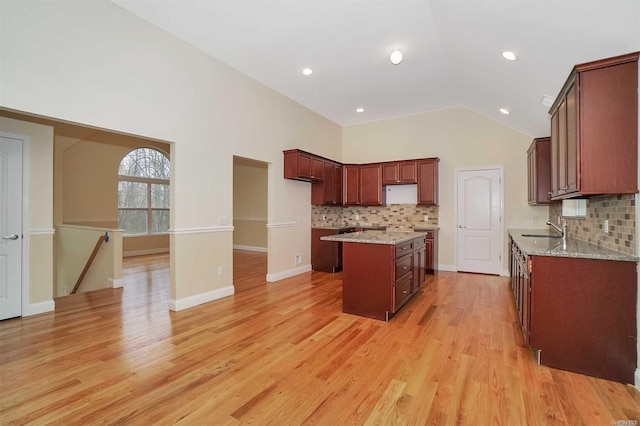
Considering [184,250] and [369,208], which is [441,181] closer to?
[369,208]

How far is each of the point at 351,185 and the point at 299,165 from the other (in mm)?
1797

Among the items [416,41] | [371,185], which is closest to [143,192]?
[371,185]

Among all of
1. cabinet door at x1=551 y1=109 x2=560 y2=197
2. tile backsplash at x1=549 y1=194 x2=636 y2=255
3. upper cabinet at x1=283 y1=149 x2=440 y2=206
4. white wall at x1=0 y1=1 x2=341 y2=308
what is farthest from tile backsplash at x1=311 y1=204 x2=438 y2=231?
cabinet door at x1=551 y1=109 x2=560 y2=197

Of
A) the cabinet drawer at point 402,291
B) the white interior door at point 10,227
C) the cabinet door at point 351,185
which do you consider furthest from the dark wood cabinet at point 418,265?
the white interior door at point 10,227

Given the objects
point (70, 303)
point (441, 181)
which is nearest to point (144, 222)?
point (70, 303)

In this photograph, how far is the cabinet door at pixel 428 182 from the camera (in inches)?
241

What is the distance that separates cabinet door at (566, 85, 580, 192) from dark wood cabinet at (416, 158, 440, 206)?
3519 millimetres

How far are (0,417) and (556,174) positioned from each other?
4.89 m

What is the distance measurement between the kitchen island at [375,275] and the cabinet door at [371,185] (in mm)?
2840

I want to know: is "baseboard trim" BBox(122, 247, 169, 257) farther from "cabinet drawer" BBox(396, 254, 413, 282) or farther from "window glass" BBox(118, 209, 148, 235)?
"cabinet drawer" BBox(396, 254, 413, 282)

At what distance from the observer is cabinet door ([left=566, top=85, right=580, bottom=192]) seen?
2311 mm

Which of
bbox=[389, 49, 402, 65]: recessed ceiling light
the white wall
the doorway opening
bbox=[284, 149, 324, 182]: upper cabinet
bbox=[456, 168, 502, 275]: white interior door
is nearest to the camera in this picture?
the white wall

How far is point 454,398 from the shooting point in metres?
2.03

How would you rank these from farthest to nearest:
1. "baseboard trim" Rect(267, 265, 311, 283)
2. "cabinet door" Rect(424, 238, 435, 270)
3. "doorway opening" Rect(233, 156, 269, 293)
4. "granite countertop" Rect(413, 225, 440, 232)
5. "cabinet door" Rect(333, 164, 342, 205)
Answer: "doorway opening" Rect(233, 156, 269, 293), "cabinet door" Rect(333, 164, 342, 205), "granite countertop" Rect(413, 225, 440, 232), "cabinet door" Rect(424, 238, 435, 270), "baseboard trim" Rect(267, 265, 311, 283)
